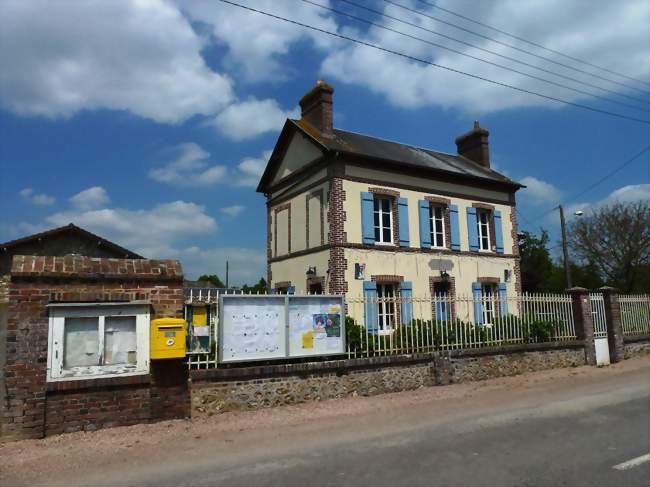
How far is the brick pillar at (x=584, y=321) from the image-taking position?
13.1m

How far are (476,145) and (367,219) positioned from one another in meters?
9.40

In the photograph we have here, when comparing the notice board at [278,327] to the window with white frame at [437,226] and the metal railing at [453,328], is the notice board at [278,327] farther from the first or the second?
the window with white frame at [437,226]

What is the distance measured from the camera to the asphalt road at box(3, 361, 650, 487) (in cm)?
473

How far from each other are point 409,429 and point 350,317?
349 centimetres

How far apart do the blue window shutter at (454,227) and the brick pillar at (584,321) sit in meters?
5.44

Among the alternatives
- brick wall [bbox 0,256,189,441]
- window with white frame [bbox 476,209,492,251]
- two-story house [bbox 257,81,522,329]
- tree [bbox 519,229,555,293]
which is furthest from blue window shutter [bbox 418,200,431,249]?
tree [bbox 519,229,555,293]

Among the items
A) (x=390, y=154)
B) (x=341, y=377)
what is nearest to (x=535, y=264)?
(x=390, y=154)

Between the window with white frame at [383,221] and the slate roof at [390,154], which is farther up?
the slate roof at [390,154]

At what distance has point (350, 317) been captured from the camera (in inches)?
396

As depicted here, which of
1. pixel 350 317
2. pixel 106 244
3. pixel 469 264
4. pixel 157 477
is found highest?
pixel 106 244

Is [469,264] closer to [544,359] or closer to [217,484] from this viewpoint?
[544,359]

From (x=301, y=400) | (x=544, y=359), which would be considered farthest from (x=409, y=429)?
(x=544, y=359)

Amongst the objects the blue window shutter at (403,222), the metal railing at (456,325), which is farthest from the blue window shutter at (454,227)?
the metal railing at (456,325)

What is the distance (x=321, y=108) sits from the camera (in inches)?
704
